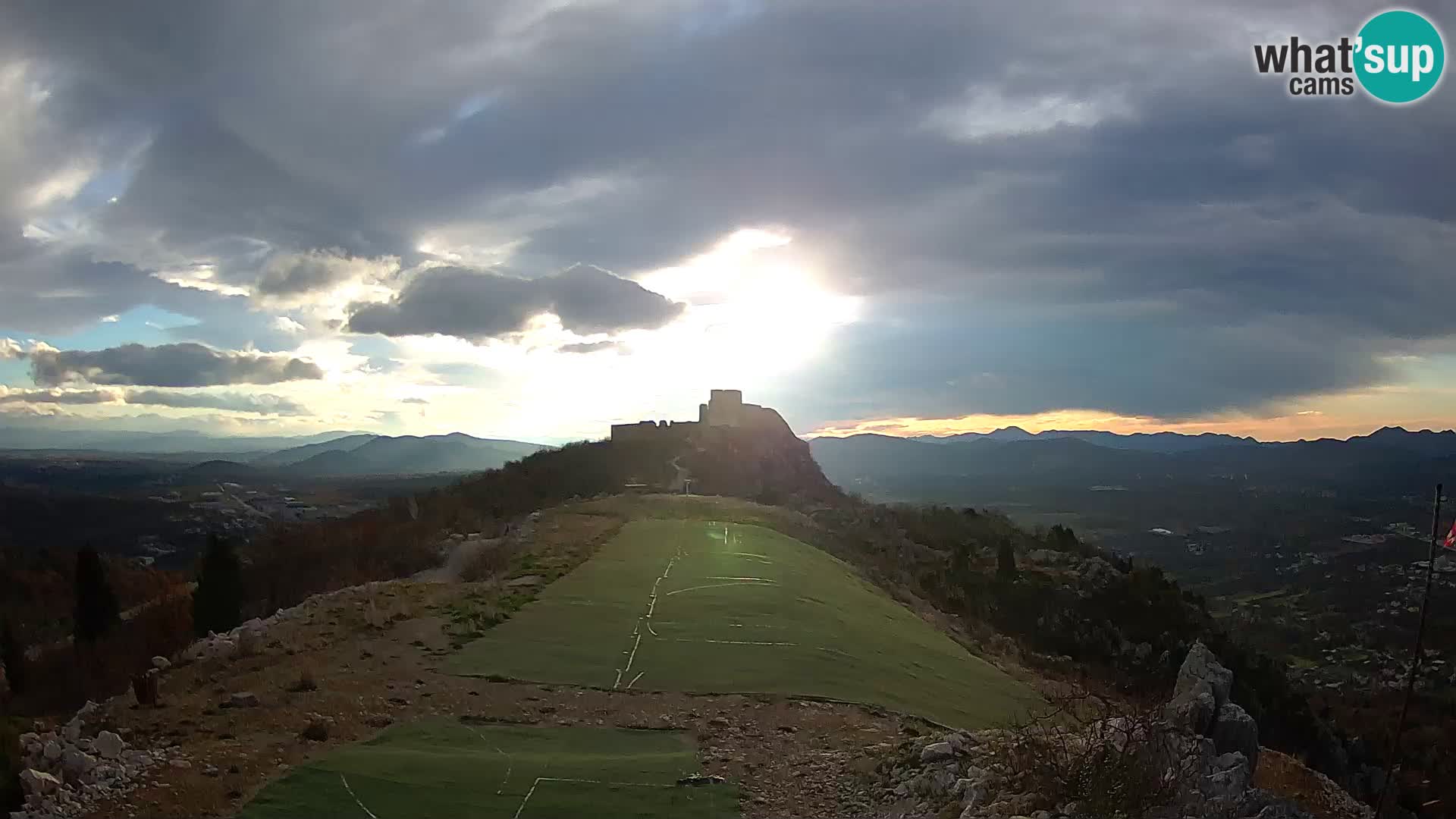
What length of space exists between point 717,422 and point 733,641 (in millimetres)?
50108

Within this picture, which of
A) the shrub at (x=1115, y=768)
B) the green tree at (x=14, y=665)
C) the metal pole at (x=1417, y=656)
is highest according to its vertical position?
the metal pole at (x=1417, y=656)

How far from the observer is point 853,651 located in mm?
16016

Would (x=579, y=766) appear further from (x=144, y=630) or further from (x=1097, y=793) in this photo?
(x=144, y=630)

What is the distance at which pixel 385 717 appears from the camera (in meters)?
10.9

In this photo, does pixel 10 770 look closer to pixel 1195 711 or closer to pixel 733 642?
pixel 733 642

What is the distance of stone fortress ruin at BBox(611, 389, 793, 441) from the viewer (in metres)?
63.2

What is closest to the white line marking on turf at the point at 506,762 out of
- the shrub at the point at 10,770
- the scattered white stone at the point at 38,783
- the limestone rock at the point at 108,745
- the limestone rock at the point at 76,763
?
the limestone rock at the point at 108,745

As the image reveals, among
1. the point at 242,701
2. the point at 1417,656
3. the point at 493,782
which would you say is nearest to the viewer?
the point at 1417,656

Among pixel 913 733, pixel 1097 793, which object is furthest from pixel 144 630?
pixel 1097 793

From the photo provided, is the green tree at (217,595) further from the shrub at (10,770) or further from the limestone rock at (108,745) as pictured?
the limestone rock at (108,745)

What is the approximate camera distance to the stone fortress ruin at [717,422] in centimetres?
6322

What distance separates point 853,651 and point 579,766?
7.82 meters

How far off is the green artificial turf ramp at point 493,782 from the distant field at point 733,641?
2.89 meters

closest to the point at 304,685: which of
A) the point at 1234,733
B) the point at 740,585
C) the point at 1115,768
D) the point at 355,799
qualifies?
the point at 355,799
